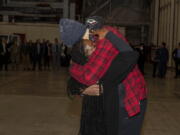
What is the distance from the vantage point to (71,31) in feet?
7.51

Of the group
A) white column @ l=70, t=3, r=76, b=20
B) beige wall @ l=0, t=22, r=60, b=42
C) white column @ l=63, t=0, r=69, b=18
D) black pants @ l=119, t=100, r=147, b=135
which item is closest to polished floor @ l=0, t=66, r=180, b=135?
black pants @ l=119, t=100, r=147, b=135

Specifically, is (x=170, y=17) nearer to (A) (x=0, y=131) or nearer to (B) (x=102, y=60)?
(A) (x=0, y=131)

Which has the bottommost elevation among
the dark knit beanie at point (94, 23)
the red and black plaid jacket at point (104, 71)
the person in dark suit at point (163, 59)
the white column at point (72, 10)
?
the person in dark suit at point (163, 59)

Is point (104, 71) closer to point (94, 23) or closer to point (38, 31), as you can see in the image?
point (94, 23)

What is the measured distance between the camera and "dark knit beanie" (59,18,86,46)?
90.0 inches

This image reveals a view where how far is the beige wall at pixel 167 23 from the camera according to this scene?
24.7 metres

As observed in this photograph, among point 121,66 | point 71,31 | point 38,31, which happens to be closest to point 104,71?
point 121,66

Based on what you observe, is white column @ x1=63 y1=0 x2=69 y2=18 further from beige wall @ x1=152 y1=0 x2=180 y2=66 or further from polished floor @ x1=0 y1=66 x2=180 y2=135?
polished floor @ x1=0 y1=66 x2=180 y2=135

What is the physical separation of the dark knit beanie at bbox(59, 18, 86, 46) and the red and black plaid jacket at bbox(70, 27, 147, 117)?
0.46 feet

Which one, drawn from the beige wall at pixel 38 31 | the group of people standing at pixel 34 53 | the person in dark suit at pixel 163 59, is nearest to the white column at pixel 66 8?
the beige wall at pixel 38 31

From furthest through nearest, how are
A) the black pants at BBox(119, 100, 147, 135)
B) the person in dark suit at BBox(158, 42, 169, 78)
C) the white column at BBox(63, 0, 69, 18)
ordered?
the white column at BBox(63, 0, 69, 18)
the person in dark suit at BBox(158, 42, 169, 78)
the black pants at BBox(119, 100, 147, 135)

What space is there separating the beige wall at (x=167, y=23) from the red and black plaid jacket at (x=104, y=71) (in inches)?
858

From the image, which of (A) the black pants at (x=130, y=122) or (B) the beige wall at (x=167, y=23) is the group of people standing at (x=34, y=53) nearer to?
(B) the beige wall at (x=167, y=23)

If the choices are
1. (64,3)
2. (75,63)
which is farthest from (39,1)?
(75,63)
